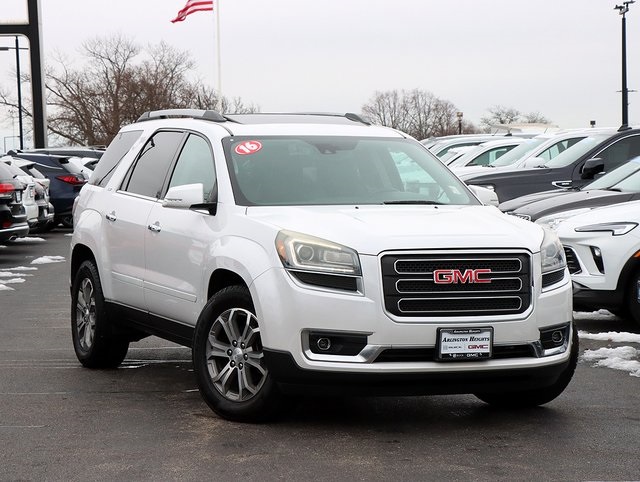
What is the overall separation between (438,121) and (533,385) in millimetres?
108829

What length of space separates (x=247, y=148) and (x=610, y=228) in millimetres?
4092

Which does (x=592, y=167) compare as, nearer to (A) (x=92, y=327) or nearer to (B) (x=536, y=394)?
(A) (x=92, y=327)

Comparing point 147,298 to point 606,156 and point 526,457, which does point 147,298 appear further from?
point 606,156

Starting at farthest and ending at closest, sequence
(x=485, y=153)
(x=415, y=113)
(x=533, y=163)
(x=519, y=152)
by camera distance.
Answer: (x=415, y=113) < (x=485, y=153) < (x=519, y=152) < (x=533, y=163)

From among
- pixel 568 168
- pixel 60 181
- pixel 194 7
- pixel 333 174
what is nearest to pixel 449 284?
pixel 333 174

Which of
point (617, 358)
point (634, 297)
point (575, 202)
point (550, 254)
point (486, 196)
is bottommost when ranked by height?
point (617, 358)

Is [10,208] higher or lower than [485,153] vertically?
lower

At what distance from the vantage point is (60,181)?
2641 centimetres

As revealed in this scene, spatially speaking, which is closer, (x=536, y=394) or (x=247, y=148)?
(x=536, y=394)

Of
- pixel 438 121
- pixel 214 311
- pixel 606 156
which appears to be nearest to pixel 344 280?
pixel 214 311

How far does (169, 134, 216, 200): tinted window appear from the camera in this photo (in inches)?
295

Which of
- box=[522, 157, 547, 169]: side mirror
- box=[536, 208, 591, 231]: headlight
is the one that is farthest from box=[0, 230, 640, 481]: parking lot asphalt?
box=[522, 157, 547, 169]: side mirror

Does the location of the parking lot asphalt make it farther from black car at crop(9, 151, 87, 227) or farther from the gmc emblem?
black car at crop(9, 151, 87, 227)

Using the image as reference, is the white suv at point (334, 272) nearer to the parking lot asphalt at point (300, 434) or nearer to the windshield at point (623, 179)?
the parking lot asphalt at point (300, 434)
